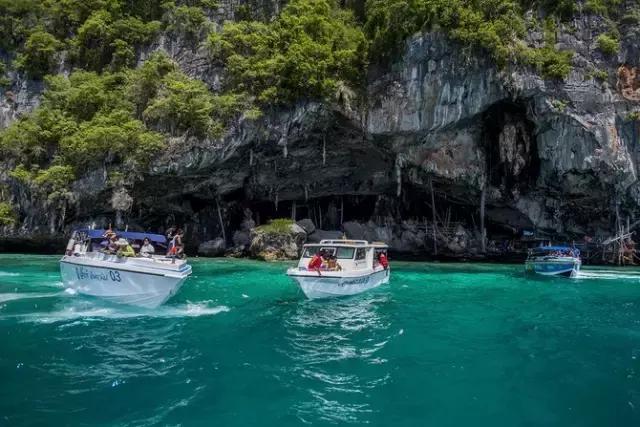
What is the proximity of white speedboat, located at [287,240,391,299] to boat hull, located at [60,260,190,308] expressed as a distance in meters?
4.14

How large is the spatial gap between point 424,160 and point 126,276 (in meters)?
21.9

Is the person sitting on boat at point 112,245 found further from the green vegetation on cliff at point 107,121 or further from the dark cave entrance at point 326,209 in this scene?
the dark cave entrance at point 326,209

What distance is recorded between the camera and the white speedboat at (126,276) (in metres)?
14.2

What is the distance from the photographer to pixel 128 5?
38188 mm

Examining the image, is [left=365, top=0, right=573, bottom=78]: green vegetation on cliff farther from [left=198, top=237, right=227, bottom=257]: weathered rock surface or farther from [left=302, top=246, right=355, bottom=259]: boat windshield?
[left=198, top=237, right=227, bottom=257]: weathered rock surface

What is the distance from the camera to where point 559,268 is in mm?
25328

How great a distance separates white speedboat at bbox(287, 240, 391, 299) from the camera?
54.7 feet

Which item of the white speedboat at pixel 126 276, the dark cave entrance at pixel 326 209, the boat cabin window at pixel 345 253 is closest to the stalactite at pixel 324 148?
the dark cave entrance at pixel 326 209

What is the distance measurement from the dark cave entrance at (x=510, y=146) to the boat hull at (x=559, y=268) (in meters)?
7.37

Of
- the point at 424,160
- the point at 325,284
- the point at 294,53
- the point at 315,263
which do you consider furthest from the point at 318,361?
the point at 424,160

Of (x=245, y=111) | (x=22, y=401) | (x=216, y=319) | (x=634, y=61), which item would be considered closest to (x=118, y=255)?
(x=216, y=319)

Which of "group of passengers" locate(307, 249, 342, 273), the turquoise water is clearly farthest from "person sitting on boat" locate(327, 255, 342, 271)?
the turquoise water

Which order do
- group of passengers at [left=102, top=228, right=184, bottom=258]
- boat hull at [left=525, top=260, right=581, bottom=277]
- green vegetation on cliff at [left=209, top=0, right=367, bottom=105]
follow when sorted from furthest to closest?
green vegetation on cliff at [left=209, top=0, right=367, bottom=105] < boat hull at [left=525, top=260, right=581, bottom=277] < group of passengers at [left=102, top=228, right=184, bottom=258]

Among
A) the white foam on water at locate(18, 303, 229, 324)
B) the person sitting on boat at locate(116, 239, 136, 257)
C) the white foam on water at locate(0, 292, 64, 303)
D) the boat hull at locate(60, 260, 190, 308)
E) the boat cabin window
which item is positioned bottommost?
the white foam on water at locate(18, 303, 229, 324)
